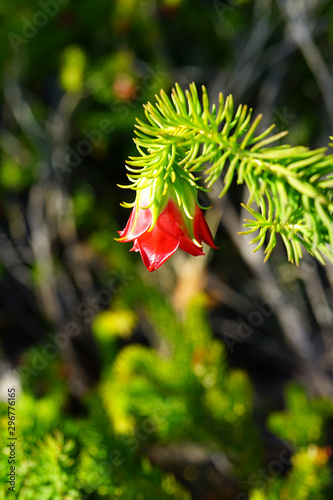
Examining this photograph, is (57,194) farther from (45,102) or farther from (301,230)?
(301,230)

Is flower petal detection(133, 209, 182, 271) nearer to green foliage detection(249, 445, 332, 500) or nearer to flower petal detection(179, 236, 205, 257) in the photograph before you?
flower petal detection(179, 236, 205, 257)

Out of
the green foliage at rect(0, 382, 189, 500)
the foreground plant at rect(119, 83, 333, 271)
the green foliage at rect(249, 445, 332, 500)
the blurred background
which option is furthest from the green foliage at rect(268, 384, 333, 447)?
the foreground plant at rect(119, 83, 333, 271)

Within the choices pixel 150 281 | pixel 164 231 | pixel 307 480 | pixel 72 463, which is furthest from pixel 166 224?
pixel 150 281

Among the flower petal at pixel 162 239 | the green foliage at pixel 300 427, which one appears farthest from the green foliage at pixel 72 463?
the flower petal at pixel 162 239

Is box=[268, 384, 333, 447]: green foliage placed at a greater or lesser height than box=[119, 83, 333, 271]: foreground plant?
lesser

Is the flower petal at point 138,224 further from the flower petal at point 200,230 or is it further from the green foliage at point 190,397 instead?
the green foliage at point 190,397

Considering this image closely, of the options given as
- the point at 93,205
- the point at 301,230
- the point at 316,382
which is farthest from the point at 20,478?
the point at 93,205

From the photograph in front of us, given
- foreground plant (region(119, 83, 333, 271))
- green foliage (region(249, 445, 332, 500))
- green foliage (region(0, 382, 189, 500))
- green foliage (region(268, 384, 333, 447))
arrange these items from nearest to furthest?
foreground plant (region(119, 83, 333, 271)) → green foliage (region(0, 382, 189, 500)) → green foliage (region(249, 445, 332, 500)) → green foliage (region(268, 384, 333, 447))

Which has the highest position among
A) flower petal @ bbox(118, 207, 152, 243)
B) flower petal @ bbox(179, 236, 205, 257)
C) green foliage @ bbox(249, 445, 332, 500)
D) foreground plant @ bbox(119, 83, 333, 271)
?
foreground plant @ bbox(119, 83, 333, 271)
